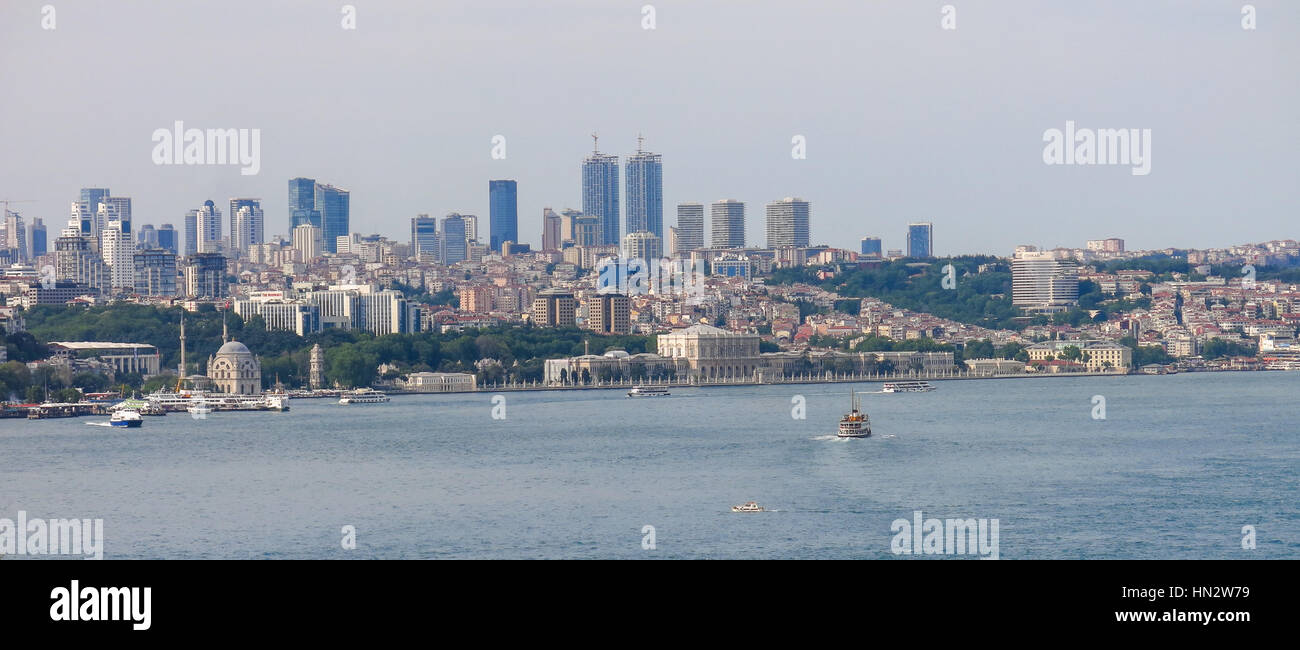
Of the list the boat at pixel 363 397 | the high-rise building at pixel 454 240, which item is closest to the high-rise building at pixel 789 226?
the high-rise building at pixel 454 240

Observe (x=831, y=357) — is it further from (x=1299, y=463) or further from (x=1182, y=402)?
(x=1299, y=463)

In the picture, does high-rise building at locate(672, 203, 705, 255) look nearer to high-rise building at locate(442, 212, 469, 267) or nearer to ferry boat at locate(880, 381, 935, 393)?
high-rise building at locate(442, 212, 469, 267)

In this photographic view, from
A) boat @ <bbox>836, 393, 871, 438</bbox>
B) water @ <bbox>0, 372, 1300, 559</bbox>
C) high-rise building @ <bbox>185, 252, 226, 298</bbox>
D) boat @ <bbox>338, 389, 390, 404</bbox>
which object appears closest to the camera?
water @ <bbox>0, 372, 1300, 559</bbox>

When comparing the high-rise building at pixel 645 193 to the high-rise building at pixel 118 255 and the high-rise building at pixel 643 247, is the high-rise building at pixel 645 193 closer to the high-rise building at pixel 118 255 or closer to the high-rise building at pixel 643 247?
the high-rise building at pixel 643 247

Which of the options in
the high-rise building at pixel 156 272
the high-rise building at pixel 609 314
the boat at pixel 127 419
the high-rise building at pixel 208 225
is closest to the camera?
the boat at pixel 127 419

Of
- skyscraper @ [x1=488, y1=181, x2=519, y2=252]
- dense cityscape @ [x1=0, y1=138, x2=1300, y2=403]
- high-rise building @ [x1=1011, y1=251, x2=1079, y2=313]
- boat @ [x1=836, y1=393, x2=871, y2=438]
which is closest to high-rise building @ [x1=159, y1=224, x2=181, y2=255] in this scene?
dense cityscape @ [x1=0, y1=138, x2=1300, y2=403]

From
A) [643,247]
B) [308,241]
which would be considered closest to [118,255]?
[308,241]

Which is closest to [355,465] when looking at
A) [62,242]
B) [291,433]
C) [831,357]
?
[291,433]

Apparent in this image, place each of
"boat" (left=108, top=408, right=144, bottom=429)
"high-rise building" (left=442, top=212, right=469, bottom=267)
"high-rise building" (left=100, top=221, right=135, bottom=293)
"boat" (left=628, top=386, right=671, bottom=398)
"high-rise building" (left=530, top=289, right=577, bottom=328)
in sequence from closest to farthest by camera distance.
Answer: "boat" (left=108, top=408, right=144, bottom=429), "boat" (left=628, top=386, right=671, bottom=398), "high-rise building" (left=530, top=289, right=577, bottom=328), "high-rise building" (left=100, top=221, right=135, bottom=293), "high-rise building" (left=442, top=212, right=469, bottom=267)

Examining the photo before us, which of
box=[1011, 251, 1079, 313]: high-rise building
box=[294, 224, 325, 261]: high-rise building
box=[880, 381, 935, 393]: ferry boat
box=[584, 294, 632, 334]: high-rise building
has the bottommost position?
box=[880, 381, 935, 393]: ferry boat
